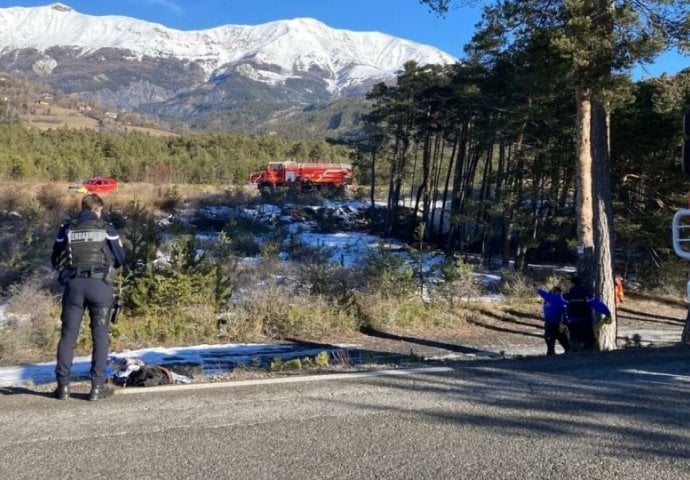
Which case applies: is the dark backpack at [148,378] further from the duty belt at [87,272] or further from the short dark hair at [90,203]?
the short dark hair at [90,203]

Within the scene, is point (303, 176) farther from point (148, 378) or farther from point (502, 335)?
point (148, 378)

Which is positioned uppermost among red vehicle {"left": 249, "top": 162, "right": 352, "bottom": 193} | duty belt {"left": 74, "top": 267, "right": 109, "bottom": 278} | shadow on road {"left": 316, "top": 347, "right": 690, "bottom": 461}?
red vehicle {"left": 249, "top": 162, "right": 352, "bottom": 193}

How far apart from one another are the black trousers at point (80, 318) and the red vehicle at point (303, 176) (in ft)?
145

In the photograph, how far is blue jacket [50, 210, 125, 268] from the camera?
17.9 ft

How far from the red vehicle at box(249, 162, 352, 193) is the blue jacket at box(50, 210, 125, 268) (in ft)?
145

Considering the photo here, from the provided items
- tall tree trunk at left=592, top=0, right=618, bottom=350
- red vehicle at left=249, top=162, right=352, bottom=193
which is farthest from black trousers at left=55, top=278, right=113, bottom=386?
red vehicle at left=249, top=162, right=352, bottom=193

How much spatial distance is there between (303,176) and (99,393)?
49981mm

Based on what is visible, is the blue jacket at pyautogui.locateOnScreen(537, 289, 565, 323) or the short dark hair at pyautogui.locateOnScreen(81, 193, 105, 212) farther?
the blue jacket at pyautogui.locateOnScreen(537, 289, 565, 323)

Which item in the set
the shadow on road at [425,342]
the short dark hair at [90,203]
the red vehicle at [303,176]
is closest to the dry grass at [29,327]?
the short dark hair at [90,203]

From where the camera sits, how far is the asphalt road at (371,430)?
12.4 ft

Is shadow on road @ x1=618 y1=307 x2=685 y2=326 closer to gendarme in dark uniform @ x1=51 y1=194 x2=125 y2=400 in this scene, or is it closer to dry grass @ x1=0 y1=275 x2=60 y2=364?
dry grass @ x1=0 y1=275 x2=60 y2=364

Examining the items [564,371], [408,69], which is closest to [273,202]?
[408,69]

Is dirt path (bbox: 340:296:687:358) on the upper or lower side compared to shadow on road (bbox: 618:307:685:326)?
lower

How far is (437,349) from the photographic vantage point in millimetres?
12648
